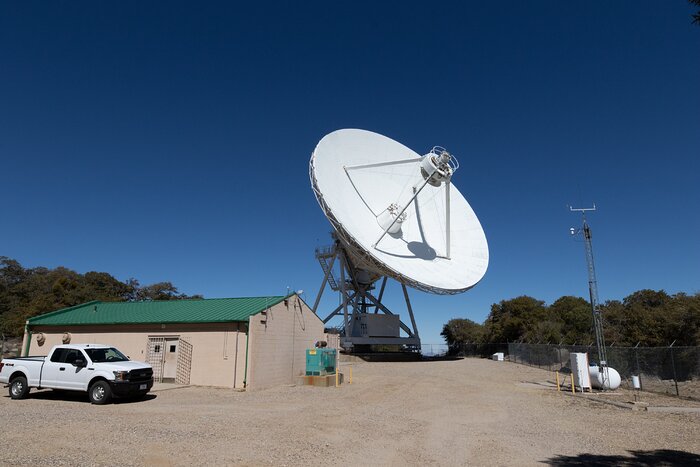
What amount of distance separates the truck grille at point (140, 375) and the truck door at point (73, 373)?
1.35m

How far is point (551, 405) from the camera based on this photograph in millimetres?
17438

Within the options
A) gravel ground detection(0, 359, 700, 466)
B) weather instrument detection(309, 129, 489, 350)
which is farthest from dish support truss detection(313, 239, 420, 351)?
gravel ground detection(0, 359, 700, 466)

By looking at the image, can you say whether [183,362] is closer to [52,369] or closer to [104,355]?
[104,355]

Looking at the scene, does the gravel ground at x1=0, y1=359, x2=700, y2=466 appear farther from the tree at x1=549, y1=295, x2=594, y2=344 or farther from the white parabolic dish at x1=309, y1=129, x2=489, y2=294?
the tree at x1=549, y1=295, x2=594, y2=344

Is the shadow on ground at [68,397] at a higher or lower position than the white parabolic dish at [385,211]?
lower

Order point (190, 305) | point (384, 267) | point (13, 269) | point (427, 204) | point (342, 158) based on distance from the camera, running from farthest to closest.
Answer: point (13, 269) → point (427, 204) → point (342, 158) → point (384, 267) → point (190, 305)

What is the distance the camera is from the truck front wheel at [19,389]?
54.3 ft

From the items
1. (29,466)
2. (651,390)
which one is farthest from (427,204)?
(29,466)

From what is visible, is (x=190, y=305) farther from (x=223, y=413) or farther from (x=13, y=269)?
(x=13, y=269)

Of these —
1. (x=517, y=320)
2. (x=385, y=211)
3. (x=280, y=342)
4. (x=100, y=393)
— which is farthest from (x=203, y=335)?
(x=517, y=320)

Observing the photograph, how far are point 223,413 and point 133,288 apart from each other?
232 feet

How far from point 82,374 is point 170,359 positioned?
689 cm

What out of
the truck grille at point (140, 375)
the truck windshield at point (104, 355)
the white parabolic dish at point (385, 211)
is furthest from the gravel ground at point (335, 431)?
the white parabolic dish at point (385, 211)

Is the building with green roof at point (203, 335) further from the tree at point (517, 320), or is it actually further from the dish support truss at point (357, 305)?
the tree at point (517, 320)
